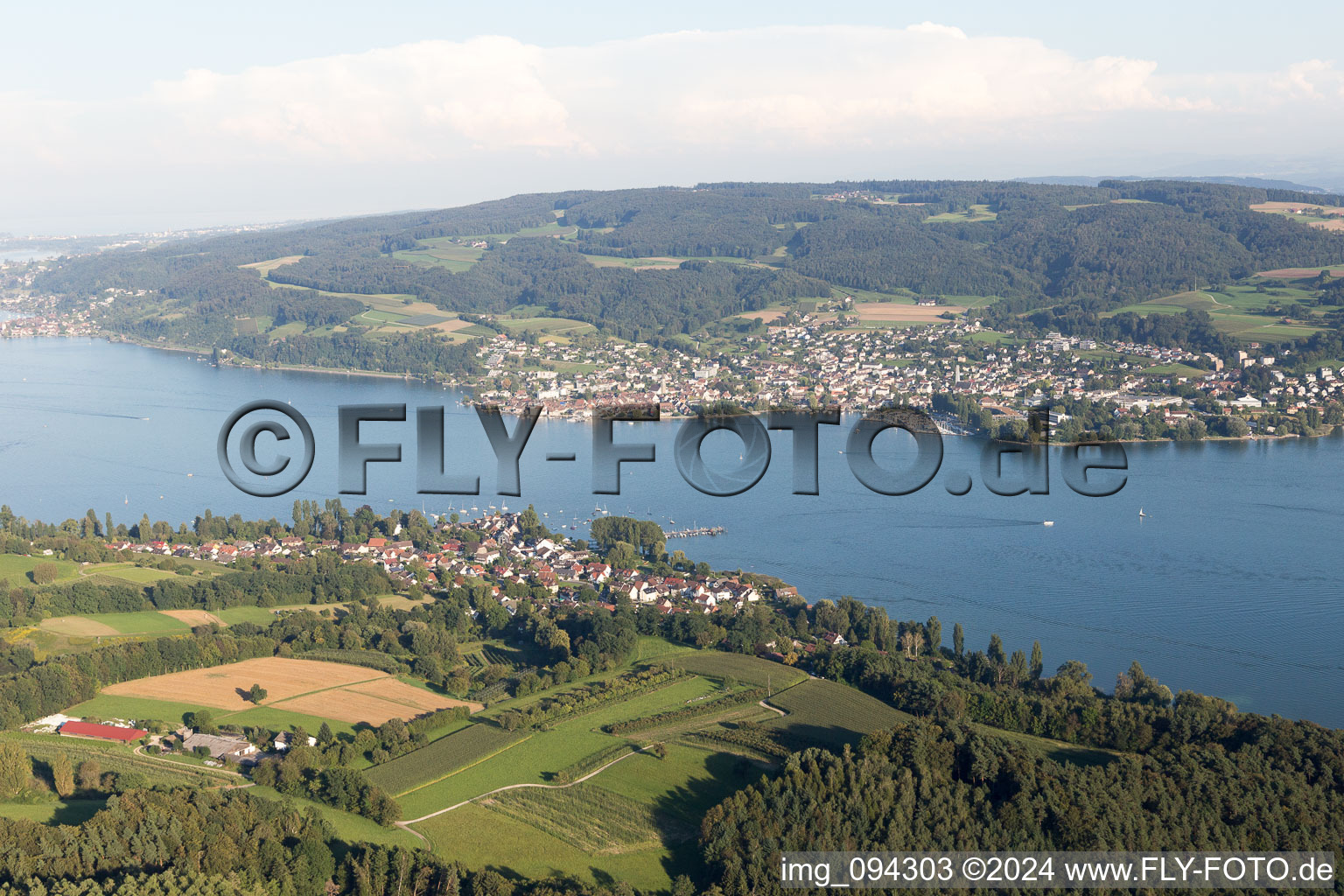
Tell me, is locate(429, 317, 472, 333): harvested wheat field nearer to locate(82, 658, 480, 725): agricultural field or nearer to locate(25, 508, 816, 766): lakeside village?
locate(25, 508, 816, 766): lakeside village

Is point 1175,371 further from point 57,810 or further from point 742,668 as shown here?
point 57,810

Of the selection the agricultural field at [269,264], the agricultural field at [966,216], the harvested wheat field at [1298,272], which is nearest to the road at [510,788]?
the harvested wheat field at [1298,272]

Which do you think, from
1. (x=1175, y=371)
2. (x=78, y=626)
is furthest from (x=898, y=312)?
(x=78, y=626)

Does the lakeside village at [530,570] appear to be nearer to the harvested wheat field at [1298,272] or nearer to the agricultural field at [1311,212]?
the harvested wheat field at [1298,272]

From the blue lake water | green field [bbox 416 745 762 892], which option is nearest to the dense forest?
green field [bbox 416 745 762 892]

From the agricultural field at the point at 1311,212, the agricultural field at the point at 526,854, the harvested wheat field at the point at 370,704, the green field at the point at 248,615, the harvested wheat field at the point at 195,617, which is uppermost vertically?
the agricultural field at the point at 1311,212
